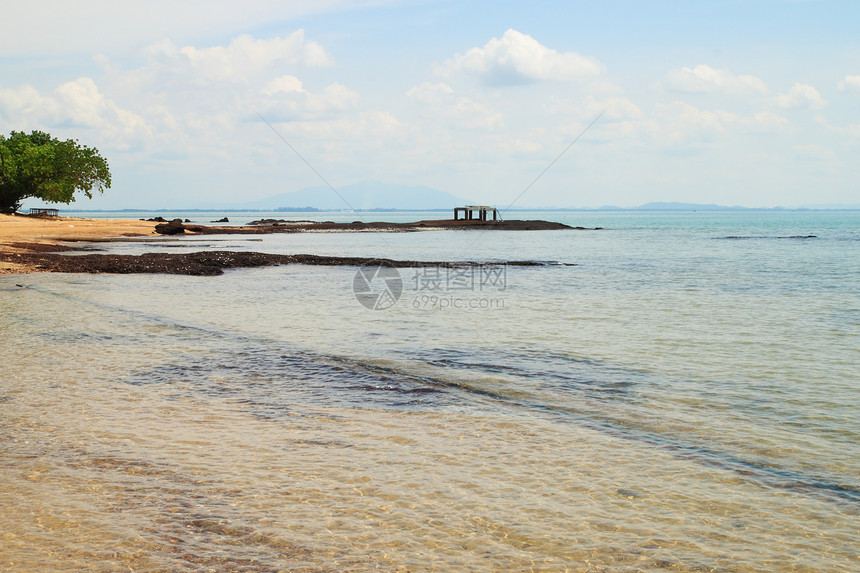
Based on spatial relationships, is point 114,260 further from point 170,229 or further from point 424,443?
point 170,229

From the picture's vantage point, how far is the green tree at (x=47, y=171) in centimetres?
7044

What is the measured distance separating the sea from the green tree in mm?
63296

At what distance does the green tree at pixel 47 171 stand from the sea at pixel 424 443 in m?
63.3

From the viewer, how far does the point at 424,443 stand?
7418 mm

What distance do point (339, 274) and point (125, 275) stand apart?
8.77 metres

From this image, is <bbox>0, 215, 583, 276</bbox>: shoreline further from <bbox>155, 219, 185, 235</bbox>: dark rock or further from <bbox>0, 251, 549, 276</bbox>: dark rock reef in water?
<bbox>155, 219, 185, 235</bbox>: dark rock

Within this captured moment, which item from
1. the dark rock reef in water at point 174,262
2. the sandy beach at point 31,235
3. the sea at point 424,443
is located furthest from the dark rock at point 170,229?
the sea at point 424,443

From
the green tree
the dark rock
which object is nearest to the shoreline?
the dark rock

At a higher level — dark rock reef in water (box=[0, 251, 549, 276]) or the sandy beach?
the sandy beach

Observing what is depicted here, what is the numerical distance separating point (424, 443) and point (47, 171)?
7859cm

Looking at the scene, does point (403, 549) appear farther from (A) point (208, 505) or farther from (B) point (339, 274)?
(B) point (339, 274)

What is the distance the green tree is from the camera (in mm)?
70438

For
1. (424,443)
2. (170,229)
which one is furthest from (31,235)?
(424,443)

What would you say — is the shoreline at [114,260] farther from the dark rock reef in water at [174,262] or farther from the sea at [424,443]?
the sea at [424,443]
